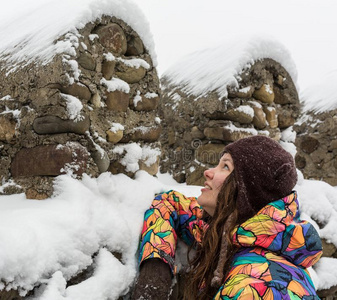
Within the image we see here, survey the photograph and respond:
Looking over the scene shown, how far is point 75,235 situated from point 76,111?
0.56 m

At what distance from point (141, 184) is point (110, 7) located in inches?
36.0

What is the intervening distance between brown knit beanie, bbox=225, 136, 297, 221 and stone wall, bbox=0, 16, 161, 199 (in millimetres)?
690

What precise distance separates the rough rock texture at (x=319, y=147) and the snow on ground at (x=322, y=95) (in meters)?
0.15

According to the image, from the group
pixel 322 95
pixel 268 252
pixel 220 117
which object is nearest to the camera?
pixel 268 252

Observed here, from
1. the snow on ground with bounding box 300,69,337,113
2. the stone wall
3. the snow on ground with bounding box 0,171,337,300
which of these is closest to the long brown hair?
the snow on ground with bounding box 0,171,337,300

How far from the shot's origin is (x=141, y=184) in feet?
5.33

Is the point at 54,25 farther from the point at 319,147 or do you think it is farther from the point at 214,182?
the point at 319,147

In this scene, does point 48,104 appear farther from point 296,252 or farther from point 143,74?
point 296,252

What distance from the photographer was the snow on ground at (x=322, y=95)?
4934mm

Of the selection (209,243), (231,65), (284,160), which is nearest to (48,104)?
(209,243)

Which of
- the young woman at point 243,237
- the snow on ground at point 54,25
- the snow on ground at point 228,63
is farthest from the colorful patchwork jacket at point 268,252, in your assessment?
the snow on ground at point 228,63

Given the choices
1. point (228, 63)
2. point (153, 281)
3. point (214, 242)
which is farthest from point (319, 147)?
point (153, 281)

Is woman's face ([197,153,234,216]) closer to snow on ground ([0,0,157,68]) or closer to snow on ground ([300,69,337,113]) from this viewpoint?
snow on ground ([0,0,157,68])

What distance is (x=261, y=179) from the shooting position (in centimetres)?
113
